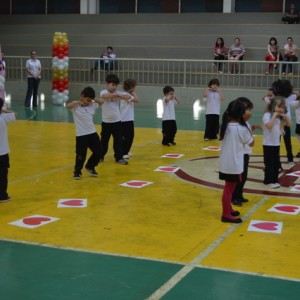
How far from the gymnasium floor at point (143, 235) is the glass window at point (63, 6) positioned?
23857 mm

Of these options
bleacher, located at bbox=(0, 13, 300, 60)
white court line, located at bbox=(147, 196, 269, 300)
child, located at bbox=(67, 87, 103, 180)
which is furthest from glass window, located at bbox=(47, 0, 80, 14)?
white court line, located at bbox=(147, 196, 269, 300)

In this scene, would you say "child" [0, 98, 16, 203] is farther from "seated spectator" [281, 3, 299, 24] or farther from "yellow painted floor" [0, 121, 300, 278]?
"seated spectator" [281, 3, 299, 24]

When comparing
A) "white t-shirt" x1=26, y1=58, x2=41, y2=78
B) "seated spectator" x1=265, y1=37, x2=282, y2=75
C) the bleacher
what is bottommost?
"white t-shirt" x1=26, y1=58, x2=41, y2=78

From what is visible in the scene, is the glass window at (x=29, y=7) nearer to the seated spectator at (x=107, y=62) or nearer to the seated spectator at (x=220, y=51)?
the seated spectator at (x=107, y=62)

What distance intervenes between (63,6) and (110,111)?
80.9 feet

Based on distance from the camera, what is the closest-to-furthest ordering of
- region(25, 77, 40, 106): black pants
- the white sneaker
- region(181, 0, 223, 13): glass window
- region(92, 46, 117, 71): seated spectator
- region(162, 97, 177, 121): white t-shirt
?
the white sneaker
region(162, 97, 177, 121): white t-shirt
region(25, 77, 40, 106): black pants
region(92, 46, 117, 71): seated spectator
region(181, 0, 223, 13): glass window

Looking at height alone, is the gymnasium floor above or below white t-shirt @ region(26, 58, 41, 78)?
below

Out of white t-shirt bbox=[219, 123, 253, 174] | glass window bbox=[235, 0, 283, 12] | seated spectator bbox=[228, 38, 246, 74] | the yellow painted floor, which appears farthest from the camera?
glass window bbox=[235, 0, 283, 12]

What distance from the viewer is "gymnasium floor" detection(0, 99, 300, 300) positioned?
4.60 m

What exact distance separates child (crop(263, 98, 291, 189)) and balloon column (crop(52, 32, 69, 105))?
14.7 m

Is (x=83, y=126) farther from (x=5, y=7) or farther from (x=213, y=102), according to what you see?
(x=5, y=7)

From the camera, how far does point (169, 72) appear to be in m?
23.7

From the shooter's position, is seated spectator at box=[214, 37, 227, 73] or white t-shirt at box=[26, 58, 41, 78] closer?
white t-shirt at box=[26, 58, 41, 78]

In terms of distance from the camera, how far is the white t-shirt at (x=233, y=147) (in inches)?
251
